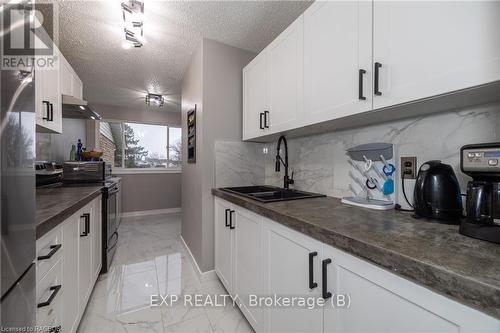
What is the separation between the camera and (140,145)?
4773mm

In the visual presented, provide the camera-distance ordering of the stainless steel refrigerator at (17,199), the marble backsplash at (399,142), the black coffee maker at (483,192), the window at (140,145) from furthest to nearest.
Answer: the window at (140,145) < the marble backsplash at (399,142) < the black coffee maker at (483,192) < the stainless steel refrigerator at (17,199)

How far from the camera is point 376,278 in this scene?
67cm

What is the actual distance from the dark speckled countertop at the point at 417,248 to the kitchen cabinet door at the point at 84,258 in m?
1.38

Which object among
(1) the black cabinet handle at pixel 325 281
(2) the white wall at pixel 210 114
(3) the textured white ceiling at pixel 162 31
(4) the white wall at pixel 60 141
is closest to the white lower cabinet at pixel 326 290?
(1) the black cabinet handle at pixel 325 281

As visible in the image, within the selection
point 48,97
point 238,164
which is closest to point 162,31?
point 48,97

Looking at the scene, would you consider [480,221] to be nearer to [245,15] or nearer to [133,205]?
[245,15]

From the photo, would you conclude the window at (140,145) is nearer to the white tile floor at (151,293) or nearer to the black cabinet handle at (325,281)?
the white tile floor at (151,293)

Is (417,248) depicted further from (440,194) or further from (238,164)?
(238,164)

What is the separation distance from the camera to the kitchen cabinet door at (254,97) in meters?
1.82

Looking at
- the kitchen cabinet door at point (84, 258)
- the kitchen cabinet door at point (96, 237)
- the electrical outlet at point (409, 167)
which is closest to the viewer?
the electrical outlet at point (409, 167)

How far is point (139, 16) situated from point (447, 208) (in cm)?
235

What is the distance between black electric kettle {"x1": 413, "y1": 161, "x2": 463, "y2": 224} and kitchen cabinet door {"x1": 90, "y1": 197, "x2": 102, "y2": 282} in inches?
88.3

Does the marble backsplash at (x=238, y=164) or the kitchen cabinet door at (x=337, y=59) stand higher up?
the kitchen cabinet door at (x=337, y=59)

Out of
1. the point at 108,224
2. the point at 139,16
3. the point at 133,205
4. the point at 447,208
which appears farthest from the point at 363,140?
the point at 133,205
